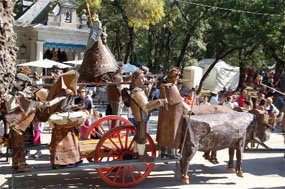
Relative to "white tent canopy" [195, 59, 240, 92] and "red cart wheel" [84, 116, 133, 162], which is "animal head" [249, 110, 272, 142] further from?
"white tent canopy" [195, 59, 240, 92]

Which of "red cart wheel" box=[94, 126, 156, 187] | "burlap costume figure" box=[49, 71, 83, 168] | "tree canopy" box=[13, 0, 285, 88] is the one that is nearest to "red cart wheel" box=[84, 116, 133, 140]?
"red cart wheel" box=[94, 126, 156, 187]

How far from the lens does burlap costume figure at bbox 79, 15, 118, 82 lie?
22.4 ft

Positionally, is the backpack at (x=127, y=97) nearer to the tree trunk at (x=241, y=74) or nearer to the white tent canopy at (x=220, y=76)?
the white tent canopy at (x=220, y=76)

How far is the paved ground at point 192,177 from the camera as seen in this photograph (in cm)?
652

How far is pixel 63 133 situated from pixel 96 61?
1.64 meters

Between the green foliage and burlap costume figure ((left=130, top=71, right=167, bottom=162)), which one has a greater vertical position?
the green foliage

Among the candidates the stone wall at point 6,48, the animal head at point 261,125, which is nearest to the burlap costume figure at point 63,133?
the stone wall at point 6,48

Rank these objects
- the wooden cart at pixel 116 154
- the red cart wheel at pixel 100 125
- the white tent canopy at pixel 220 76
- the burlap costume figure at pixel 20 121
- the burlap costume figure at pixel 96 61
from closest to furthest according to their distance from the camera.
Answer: the burlap costume figure at pixel 20 121
the wooden cart at pixel 116 154
the burlap costume figure at pixel 96 61
the red cart wheel at pixel 100 125
the white tent canopy at pixel 220 76

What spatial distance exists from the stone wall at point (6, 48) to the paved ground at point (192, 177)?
195 cm

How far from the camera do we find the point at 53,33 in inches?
865

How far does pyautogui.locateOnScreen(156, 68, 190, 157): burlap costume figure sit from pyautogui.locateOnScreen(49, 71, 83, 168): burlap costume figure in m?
1.55

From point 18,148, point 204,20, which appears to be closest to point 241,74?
point 204,20

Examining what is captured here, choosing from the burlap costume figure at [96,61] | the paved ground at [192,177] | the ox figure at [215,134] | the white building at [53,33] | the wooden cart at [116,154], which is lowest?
the paved ground at [192,177]

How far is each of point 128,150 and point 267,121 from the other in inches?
117
